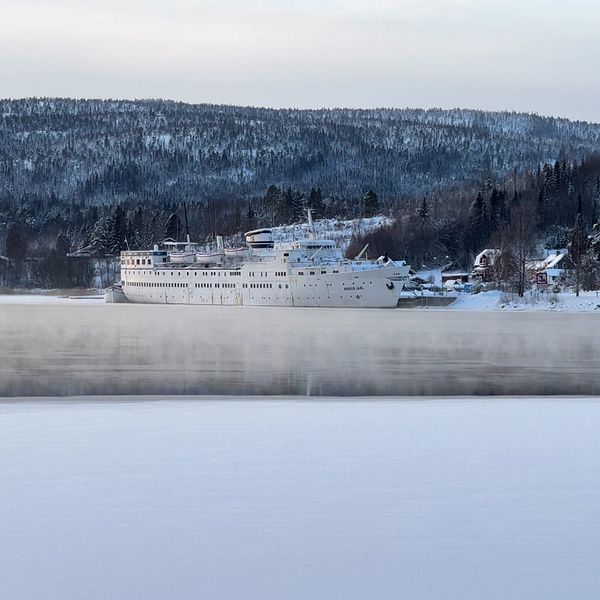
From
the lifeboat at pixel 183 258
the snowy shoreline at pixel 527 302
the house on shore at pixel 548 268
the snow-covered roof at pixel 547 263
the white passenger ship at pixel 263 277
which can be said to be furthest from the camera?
the lifeboat at pixel 183 258

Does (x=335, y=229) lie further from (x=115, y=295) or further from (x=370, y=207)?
(x=115, y=295)

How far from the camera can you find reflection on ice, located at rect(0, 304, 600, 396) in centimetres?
1464

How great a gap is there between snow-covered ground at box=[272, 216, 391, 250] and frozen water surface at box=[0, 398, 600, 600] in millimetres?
91354

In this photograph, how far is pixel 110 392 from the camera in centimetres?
1375

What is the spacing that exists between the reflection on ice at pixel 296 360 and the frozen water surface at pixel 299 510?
4.90m

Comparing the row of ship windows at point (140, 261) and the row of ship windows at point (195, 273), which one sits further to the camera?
the row of ship windows at point (140, 261)

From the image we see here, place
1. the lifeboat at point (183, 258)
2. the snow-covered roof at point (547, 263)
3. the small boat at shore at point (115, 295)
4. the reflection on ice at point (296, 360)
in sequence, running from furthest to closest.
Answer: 1. the small boat at shore at point (115, 295)
2. the lifeboat at point (183, 258)
3. the snow-covered roof at point (547, 263)
4. the reflection on ice at point (296, 360)

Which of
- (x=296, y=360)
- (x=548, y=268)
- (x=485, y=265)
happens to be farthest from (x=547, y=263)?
(x=296, y=360)

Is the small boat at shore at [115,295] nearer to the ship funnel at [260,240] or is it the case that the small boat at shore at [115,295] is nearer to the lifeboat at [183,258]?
the lifeboat at [183,258]

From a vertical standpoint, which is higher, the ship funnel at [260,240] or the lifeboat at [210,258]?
the ship funnel at [260,240]

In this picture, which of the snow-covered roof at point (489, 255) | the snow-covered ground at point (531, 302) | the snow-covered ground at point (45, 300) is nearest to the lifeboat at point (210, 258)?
the snow-covered ground at point (45, 300)

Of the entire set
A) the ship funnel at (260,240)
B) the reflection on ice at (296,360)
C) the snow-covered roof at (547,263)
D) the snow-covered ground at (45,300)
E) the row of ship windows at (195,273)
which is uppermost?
the ship funnel at (260,240)

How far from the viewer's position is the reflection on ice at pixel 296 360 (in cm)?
1464

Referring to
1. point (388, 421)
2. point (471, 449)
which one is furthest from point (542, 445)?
point (388, 421)
